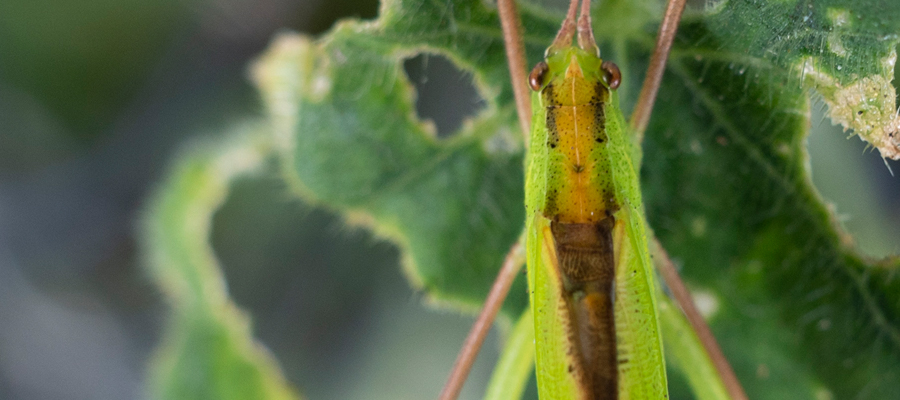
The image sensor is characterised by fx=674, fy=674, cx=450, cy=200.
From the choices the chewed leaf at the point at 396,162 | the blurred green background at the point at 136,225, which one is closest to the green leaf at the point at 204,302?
the blurred green background at the point at 136,225

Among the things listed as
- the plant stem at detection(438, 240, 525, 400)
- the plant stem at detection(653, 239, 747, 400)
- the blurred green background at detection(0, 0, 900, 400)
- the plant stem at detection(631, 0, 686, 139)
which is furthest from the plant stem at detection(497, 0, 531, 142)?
the blurred green background at detection(0, 0, 900, 400)

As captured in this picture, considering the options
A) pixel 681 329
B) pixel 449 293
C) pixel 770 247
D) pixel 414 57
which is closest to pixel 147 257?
pixel 449 293

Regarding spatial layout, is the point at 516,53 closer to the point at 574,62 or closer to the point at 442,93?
the point at 574,62

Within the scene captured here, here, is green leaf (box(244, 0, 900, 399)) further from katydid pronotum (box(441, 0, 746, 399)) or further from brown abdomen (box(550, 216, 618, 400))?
brown abdomen (box(550, 216, 618, 400))

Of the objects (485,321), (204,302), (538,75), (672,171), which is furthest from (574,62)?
(204,302)

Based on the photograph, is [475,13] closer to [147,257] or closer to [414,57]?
[414,57]

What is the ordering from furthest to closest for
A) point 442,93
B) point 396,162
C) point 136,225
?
point 136,225 → point 442,93 → point 396,162

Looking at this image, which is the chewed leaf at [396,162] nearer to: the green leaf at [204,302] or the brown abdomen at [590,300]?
the brown abdomen at [590,300]
